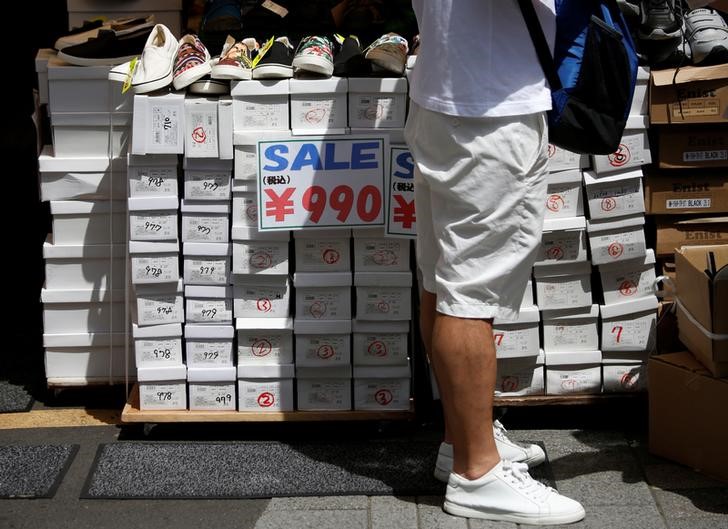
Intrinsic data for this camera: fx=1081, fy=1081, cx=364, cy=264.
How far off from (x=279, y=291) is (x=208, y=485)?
2.33ft

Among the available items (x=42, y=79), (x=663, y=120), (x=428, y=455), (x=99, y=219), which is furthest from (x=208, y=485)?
(x=663, y=120)

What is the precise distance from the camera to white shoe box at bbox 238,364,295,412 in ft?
12.5

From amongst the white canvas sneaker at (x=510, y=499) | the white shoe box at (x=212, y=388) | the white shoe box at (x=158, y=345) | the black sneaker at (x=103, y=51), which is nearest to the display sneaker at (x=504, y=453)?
the white canvas sneaker at (x=510, y=499)

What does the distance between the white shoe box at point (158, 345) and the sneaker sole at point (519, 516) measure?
1.17 metres

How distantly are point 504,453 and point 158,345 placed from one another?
126 centimetres

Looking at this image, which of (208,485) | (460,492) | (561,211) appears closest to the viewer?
(460,492)

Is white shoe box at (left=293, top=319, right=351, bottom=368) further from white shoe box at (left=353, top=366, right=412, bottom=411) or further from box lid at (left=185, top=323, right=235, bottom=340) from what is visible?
box lid at (left=185, top=323, right=235, bottom=340)

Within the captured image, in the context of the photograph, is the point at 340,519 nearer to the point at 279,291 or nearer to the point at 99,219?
the point at 279,291

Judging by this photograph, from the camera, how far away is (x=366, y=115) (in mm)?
3660

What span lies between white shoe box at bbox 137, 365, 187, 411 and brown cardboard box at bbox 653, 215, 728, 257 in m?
1.76

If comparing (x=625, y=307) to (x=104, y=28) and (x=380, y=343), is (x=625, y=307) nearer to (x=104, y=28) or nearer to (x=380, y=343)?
(x=380, y=343)

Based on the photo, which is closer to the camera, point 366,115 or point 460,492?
point 460,492

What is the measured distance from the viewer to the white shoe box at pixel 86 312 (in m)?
3.93

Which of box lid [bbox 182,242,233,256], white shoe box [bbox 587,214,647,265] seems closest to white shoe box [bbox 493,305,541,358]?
white shoe box [bbox 587,214,647,265]
